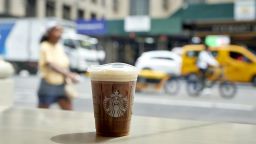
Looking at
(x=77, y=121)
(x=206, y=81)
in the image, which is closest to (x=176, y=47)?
(x=206, y=81)

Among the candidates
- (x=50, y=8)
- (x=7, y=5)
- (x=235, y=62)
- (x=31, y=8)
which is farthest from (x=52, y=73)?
(x=50, y=8)

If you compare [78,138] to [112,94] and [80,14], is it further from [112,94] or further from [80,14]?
[80,14]

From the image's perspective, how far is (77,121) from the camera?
1952mm

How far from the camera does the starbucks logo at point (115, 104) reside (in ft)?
4.87

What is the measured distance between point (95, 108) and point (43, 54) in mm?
3026

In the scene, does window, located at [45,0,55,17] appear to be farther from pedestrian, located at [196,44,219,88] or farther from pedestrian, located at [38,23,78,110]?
pedestrian, located at [38,23,78,110]

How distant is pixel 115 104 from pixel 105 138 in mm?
136

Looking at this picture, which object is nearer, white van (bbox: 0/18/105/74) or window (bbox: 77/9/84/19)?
white van (bbox: 0/18/105/74)

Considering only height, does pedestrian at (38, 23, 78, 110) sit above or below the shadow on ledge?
below

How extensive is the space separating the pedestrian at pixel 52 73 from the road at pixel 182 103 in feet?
8.40

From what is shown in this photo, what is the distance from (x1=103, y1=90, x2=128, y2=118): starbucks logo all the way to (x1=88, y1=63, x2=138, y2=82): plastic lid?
47mm

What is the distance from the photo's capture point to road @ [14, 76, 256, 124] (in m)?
7.49

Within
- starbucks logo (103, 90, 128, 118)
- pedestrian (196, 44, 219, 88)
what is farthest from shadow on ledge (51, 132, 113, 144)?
pedestrian (196, 44, 219, 88)

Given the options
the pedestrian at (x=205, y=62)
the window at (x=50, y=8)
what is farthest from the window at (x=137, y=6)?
the window at (x=50, y=8)
